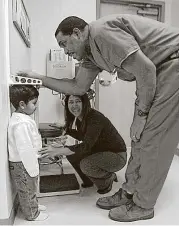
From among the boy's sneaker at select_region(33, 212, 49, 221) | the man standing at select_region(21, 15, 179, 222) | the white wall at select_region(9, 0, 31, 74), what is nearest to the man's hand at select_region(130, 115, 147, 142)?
the man standing at select_region(21, 15, 179, 222)

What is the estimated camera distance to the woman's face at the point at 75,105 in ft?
6.79

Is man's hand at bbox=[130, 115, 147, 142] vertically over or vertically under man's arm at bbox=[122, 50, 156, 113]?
under

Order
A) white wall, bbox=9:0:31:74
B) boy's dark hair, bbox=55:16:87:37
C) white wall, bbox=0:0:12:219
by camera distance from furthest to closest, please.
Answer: white wall, bbox=9:0:31:74, boy's dark hair, bbox=55:16:87:37, white wall, bbox=0:0:12:219

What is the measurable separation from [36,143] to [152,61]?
0.84 m

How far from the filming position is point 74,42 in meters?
1.60

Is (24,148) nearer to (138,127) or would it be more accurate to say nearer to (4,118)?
(4,118)

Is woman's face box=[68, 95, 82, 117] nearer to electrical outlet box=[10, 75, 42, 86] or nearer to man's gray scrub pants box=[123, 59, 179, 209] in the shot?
electrical outlet box=[10, 75, 42, 86]

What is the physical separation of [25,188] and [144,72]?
95 cm

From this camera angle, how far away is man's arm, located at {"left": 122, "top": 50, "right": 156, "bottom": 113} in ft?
4.73

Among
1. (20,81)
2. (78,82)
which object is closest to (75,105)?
(78,82)

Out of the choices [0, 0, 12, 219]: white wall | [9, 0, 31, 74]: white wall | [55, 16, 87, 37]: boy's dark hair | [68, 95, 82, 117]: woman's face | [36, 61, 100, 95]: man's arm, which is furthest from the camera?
[68, 95, 82, 117]: woman's face

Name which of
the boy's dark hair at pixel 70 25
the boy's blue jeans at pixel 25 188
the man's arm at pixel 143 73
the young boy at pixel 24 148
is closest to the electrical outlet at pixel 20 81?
the young boy at pixel 24 148

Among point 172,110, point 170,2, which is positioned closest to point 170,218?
point 172,110

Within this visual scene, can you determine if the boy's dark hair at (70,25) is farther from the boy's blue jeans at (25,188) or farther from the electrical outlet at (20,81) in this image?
the boy's blue jeans at (25,188)
